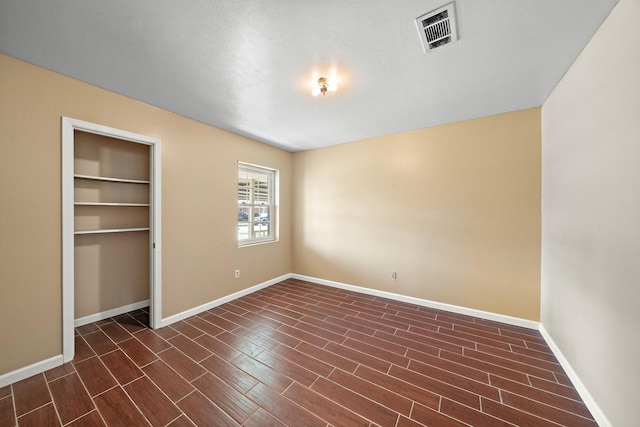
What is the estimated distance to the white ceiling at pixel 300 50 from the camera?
1.34m

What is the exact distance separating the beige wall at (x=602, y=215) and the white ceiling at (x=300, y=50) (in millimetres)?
279

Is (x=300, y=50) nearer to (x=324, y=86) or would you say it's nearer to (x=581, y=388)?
(x=324, y=86)

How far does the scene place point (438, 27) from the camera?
4.80ft

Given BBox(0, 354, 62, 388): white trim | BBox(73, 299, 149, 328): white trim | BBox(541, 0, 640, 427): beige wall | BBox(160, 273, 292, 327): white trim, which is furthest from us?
BBox(160, 273, 292, 327): white trim

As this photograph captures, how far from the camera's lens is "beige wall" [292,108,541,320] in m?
A: 2.66

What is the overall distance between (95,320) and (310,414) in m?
2.94

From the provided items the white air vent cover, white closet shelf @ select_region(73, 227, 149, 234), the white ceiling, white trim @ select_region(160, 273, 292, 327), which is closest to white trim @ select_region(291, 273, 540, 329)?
white trim @ select_region(160, 273, 292, 327)

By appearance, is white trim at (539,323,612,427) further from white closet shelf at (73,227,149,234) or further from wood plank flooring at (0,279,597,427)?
white closet shelf at (73,227,149,234)

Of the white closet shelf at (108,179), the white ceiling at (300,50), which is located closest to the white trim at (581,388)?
the white ceiling at (300,50)

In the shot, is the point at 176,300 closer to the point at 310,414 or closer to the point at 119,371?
the point at 119,371

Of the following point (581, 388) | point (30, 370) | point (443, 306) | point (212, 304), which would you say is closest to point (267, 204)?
point (212, 304)

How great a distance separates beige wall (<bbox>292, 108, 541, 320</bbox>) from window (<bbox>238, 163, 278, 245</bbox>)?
0.79 metres

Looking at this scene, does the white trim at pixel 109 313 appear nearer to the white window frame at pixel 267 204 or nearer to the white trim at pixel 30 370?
the white trim at pixel 30 370

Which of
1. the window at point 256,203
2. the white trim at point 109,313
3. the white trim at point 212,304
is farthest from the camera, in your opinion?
the window at point 256,203
